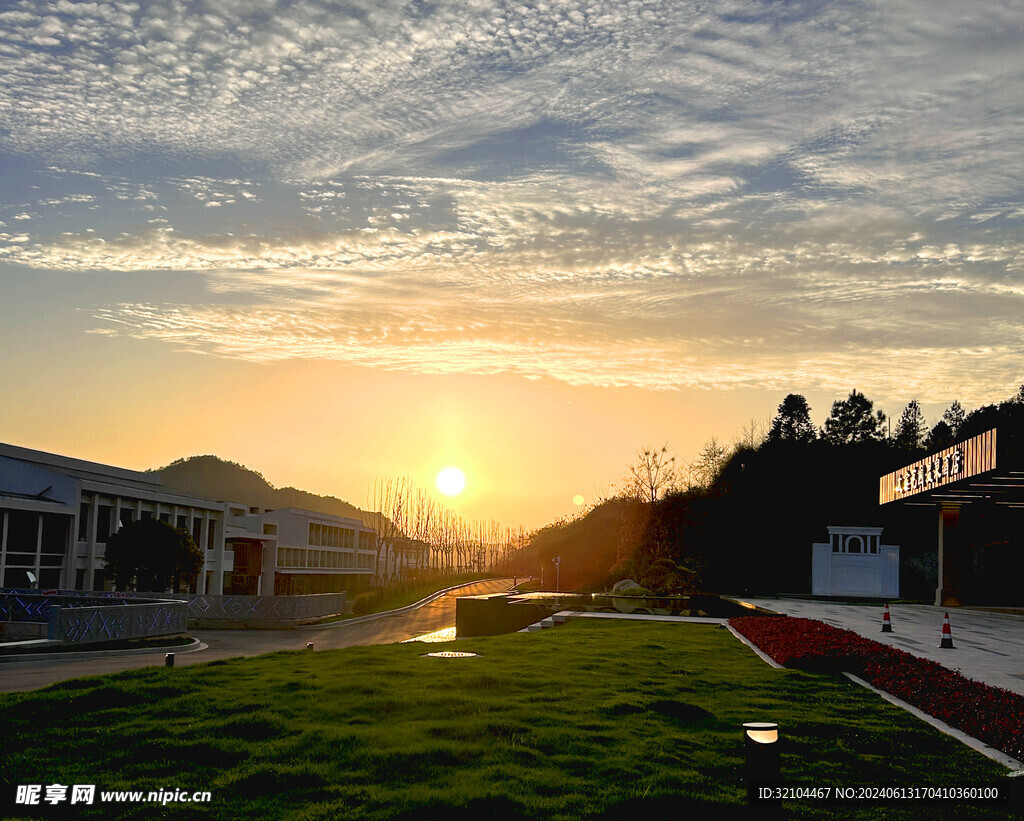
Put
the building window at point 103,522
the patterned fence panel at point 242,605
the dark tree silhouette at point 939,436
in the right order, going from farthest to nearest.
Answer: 1. the dark tree silhouette at point 939,436
2. the building window at point 103,522
3. the patterned fence panel at point 242,605

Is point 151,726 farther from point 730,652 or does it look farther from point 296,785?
point 730,652

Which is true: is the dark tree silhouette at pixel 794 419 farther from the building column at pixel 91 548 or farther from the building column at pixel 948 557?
the building column at pixel 91 548

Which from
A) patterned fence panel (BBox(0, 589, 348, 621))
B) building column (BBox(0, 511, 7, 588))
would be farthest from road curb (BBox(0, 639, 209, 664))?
building column (BBox(0, 511, 7, 588))

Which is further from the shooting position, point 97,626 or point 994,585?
point 994,585

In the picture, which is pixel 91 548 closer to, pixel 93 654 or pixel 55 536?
pixel 55 536

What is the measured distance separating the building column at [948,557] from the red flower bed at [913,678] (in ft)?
76.9

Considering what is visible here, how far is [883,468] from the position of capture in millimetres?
64812

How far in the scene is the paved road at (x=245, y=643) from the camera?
19656mm

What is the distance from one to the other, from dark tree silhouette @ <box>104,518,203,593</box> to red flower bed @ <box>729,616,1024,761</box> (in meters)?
28.2

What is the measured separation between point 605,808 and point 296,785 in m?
2.61

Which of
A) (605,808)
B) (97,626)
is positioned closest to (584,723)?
(605,808)

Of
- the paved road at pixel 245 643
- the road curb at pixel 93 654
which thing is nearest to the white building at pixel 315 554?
the paved road at pixel 245 643

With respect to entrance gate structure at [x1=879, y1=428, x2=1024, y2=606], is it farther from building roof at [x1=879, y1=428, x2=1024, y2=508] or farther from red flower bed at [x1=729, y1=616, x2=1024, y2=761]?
red flower bed at [x1=729, y1=616, x2=1024, y2=761]

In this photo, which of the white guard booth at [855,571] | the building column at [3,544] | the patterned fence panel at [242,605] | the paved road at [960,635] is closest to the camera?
the paved road at [960,635]
